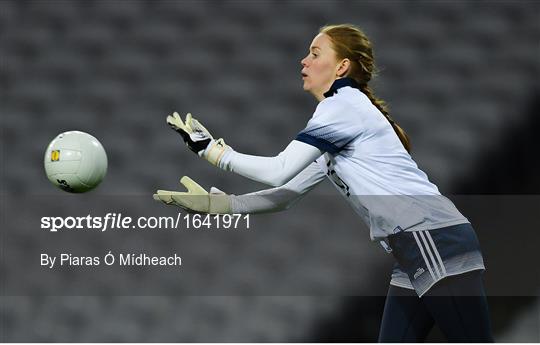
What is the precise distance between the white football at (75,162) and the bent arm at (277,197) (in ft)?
1.27

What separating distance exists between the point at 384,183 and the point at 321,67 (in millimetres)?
341

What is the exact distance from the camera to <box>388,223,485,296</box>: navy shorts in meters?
1.74

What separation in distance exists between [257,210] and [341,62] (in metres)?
0.42

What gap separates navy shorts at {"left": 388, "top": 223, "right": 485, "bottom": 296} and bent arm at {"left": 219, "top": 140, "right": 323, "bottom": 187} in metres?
0.26

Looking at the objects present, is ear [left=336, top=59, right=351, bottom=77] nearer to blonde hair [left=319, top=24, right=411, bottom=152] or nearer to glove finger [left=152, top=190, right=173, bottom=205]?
blonde hair [left=319, top=24, right=411, bottom=152]

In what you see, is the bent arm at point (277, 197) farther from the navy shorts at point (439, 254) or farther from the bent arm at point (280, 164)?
the navy shorts at point (439, 254)

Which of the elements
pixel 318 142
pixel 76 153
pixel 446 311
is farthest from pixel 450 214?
pixel 76 153

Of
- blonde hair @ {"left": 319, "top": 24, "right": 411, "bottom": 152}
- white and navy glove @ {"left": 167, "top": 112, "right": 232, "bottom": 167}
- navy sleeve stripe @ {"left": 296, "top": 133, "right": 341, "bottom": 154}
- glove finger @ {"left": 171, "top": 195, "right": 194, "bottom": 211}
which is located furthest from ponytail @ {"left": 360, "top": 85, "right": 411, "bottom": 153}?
glove finger @ {"left": 171, "top": 195, "right": 194, "bottom": 211}

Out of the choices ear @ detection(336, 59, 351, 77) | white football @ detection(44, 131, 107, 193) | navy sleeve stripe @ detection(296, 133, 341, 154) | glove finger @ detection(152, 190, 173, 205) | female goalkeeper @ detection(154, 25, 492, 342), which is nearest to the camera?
female goalkeeper @ detection(154, 25, 492, 342)

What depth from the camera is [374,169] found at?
71.6 inches

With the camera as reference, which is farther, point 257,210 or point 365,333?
point 365,333

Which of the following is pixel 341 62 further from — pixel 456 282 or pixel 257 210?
pixel 456 282

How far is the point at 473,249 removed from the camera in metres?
1.75

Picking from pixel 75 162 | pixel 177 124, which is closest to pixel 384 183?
pixel 177 124
